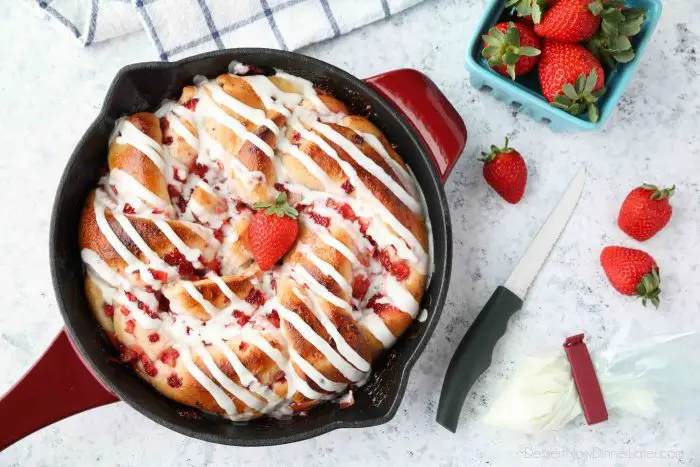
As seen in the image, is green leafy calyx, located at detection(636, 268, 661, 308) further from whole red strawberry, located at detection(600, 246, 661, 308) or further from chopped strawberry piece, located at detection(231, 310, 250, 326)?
chopped strawberry piece, located at detection(231, 310, 250, 326)

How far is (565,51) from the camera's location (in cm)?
196

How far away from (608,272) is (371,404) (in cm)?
87

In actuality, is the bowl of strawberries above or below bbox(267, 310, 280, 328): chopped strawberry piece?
above

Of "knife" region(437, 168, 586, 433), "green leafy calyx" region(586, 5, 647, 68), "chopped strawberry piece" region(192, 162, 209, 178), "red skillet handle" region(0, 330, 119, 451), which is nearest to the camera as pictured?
"red skillet handle" region(0, 330, 119, 451)

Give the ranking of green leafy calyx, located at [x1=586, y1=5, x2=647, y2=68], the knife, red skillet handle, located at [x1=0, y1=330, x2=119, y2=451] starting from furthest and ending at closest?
the knife, green leafy calyx, located at [x1=586, y1=5, x2=647, y2=68], red skillet handle, located at [x1=0, y1=330, x2=119, y2=451]

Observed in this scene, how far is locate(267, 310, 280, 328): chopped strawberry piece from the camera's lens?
177cm

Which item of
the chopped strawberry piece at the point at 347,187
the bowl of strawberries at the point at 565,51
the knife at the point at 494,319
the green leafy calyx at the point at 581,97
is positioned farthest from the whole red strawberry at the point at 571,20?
the chopped strawberry piece at the point at 347,187

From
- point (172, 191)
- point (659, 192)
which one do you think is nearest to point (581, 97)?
point (659, 192)

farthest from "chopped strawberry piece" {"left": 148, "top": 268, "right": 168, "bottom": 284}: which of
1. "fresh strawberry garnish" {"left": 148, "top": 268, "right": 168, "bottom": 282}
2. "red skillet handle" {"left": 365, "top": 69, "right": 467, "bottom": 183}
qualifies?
"red skillet handle" {"left": 365, "top": 69, "right": 467, "bottom": 183}

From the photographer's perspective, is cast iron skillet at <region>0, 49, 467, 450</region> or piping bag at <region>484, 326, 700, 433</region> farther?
piping bag at <region>484, 326, 700, 433</region>

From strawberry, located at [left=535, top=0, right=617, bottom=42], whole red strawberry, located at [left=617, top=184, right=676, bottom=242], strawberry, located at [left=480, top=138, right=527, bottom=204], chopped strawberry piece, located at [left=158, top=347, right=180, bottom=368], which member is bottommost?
whole red strawberry, located at [left=617, top=184, right=676, bottom=242]

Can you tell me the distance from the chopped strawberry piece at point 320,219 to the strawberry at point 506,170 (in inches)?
23.3

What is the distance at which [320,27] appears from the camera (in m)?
2.19

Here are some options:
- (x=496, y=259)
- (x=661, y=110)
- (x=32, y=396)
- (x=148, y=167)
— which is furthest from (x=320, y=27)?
(x=32, y=396)
